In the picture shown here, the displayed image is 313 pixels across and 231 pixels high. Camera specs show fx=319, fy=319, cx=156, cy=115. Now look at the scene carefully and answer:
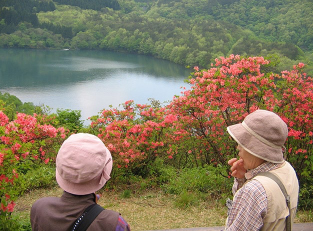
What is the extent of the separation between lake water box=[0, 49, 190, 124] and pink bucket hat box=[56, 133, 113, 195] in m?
17.2

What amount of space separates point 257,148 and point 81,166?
26.6 inches

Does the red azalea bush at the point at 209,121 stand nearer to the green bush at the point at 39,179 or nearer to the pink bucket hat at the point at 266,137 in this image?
the green bush at the point at 39,179

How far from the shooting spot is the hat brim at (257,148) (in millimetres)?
1241

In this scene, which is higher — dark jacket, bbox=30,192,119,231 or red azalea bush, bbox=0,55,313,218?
dark jacket, bbox=30,192,119,231

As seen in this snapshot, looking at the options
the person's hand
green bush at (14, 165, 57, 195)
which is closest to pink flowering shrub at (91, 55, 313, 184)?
green bush at (14, 165, 57, 195)

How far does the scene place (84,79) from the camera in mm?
29281

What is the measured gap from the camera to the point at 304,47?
41.0 m

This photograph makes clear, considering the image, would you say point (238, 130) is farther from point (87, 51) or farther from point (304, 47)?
point (87, 51)

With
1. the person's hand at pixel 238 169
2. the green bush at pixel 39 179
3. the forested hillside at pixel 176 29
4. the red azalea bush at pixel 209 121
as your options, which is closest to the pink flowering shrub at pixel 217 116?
the red azalea bush at pixel 209 121

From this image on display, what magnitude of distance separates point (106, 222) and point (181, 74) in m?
32.6

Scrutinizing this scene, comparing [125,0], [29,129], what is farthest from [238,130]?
[125,0]

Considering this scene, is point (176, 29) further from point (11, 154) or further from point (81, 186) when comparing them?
point (81, 186)

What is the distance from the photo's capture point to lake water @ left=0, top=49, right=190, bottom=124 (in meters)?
23.3

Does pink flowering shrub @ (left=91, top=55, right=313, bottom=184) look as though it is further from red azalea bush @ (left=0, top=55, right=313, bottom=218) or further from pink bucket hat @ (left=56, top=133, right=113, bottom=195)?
pink bucket hat @ (left=56, top=133, right=113, bottom=195)
